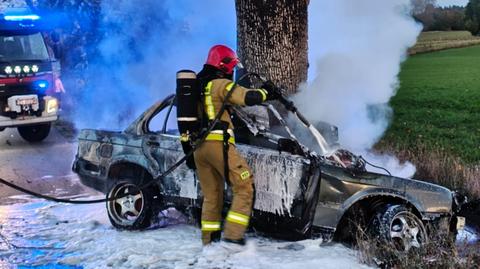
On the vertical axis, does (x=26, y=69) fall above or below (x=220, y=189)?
above

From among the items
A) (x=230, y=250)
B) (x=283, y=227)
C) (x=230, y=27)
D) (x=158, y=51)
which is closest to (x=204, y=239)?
(x=230, y=250)

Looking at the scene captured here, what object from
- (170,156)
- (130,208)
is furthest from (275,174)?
(130,208)

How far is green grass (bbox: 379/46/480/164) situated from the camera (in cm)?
951

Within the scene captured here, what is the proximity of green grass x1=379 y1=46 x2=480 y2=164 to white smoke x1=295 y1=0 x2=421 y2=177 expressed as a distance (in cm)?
146

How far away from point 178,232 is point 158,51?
692 centimetres

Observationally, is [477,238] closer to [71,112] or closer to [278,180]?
[278,180]

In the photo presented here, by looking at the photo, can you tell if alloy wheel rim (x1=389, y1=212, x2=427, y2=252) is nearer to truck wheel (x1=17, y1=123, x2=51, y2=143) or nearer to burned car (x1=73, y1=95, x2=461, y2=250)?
burned car (x1=73, y1=95, x2=461, y2=250)

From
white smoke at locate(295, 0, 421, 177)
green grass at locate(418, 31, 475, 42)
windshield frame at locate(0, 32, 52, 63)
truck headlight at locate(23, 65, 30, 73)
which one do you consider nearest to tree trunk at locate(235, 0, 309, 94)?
white smoke at locate(295, 0, 421, 177)

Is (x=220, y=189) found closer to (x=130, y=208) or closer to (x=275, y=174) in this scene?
(x=275, y=174)

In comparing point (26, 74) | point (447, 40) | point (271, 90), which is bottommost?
point (271, 90)

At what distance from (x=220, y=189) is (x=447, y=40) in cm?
550

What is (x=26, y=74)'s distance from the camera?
12.2 metres

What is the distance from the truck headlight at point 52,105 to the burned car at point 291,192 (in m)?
6.79

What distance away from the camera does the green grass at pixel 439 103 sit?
9514mm
